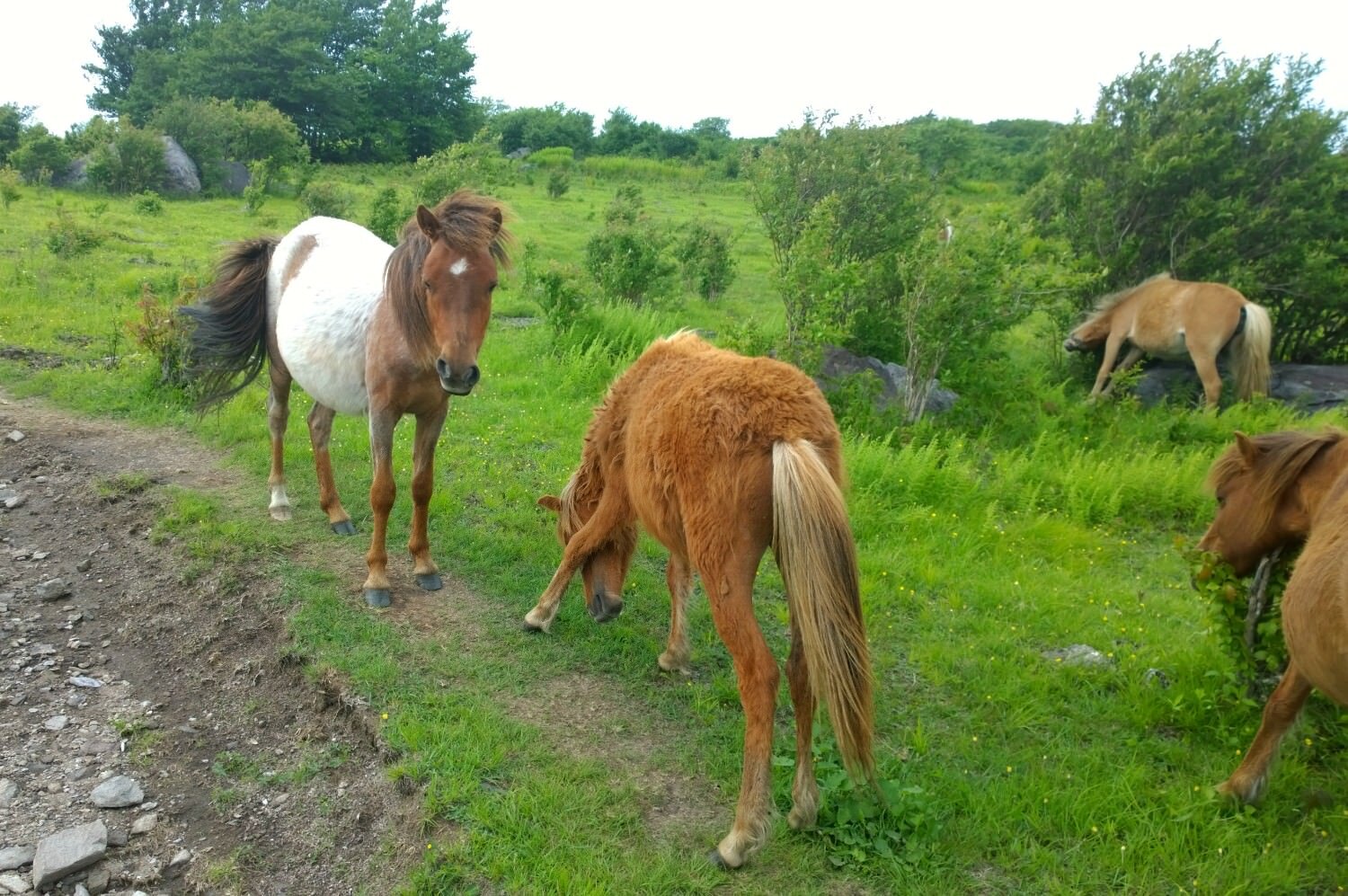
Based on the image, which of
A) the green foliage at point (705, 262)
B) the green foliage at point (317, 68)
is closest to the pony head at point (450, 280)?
the green foliage at point (705, 262)

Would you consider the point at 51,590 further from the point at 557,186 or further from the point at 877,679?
the point at 557,186

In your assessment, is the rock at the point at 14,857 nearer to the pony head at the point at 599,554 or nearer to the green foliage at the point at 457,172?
the pony head at the point at 599,554

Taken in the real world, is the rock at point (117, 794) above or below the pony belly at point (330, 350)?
below

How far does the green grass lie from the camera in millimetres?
3098

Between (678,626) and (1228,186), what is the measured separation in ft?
38.0

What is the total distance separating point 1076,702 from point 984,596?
1.14 m

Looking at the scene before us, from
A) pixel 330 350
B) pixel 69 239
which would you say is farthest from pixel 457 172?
pixel 330 350

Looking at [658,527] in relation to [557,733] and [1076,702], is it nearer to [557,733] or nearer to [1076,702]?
[557,733]

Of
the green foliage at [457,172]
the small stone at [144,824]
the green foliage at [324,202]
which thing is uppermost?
the green foliage at [457,172]

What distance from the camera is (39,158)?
2083 centimetres

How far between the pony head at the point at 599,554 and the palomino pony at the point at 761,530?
26.3 inches

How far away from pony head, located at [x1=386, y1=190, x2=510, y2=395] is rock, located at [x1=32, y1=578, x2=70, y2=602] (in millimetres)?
2644

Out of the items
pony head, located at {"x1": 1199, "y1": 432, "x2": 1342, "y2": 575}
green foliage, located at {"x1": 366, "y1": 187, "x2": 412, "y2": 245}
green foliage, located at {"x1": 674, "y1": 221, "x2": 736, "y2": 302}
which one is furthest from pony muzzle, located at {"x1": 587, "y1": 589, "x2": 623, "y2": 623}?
green foliage, located at {"x1": 366, "y1": 187, "x2": 412, "y2": 245}

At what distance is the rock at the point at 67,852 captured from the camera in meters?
2.91
